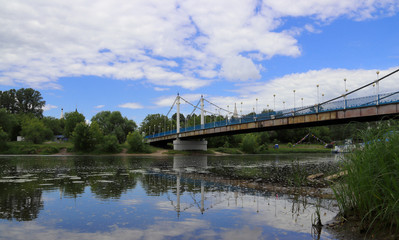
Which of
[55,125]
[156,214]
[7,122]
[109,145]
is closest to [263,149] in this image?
[109,145]

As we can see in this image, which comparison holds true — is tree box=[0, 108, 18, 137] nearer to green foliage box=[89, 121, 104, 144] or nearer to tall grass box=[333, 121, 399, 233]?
green foliage box=[89, 121, 104, 144]

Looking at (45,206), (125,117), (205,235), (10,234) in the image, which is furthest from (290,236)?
(125,117)

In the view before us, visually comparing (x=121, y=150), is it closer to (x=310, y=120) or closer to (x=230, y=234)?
(x=310, y=120)

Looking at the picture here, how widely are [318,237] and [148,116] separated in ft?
Answer: 452

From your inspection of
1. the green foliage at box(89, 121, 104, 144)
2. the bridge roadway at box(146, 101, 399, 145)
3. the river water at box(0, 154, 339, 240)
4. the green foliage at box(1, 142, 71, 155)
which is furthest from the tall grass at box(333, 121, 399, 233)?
the green foliage at box(89, 121, 104, 144)

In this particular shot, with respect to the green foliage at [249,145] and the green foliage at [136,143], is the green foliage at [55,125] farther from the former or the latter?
the green foliage at [249,145]

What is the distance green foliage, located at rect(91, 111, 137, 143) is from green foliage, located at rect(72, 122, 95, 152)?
37.1 meters

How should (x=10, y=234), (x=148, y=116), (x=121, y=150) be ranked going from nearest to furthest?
(x=10, y=234)
(x=121, y=150)
(x=148, y=116)

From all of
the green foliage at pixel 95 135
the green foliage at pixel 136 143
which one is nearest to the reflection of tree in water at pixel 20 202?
the green foliage at pixel 95 135

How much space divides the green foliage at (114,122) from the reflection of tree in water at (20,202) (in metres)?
105

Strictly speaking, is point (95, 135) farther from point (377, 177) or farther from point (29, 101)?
point (377, 177)

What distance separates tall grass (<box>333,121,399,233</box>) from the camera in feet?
22.5

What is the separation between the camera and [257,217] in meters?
10.8

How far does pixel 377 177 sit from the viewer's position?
7.27 metres
